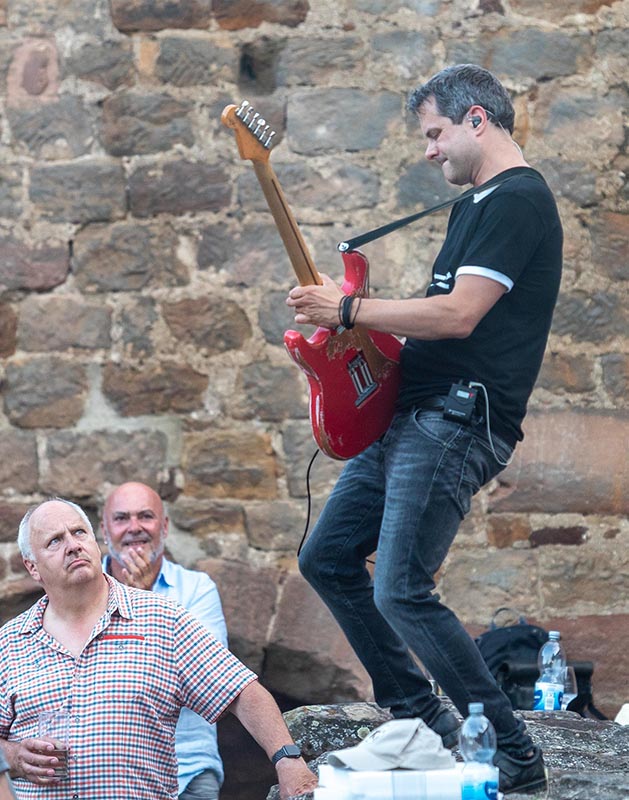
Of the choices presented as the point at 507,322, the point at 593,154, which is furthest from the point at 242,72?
the point at 507,322

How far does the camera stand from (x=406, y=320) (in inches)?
129

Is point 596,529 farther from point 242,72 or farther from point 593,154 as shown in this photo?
point 242,72

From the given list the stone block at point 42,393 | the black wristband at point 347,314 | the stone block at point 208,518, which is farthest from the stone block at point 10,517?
the black wristband at point 347,314

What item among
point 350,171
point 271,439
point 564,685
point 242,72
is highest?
point 242,72

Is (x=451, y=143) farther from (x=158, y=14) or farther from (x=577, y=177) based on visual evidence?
(x=158, y=14)

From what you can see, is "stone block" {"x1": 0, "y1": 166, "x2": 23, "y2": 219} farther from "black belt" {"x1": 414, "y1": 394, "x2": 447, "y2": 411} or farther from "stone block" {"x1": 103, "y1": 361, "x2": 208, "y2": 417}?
"black belt" {"x1": 414, "y1": 394, "x2": 447, "y2": 411}

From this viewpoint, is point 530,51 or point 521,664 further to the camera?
point 530,51

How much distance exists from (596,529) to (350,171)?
144 centimetres

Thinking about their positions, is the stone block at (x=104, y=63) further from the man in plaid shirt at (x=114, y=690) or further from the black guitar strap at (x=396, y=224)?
the man in plaid shirt at (x=114, y=690)

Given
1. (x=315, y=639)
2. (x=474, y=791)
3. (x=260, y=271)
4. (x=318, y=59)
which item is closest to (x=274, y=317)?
(x=260, y=271)

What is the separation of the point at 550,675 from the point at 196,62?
2327 mm

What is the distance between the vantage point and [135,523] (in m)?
4.77

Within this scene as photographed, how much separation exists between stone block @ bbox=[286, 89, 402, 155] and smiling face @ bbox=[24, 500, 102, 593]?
1.79 metres

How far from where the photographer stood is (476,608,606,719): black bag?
4547 mm
